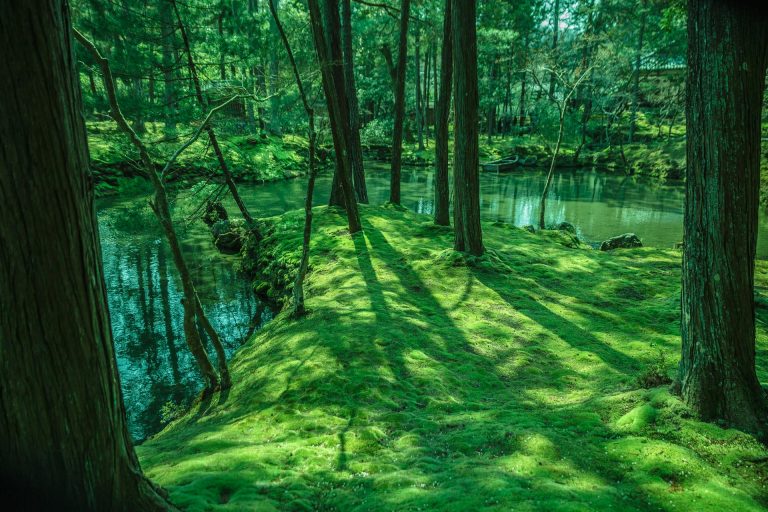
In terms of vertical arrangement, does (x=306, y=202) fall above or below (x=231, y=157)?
below

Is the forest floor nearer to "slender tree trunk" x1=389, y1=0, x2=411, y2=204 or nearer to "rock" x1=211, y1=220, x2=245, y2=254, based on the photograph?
"slender tree trunk" x1=389, y1=0, x2=411, y2=204

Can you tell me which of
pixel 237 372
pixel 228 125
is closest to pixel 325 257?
pixel 228 125

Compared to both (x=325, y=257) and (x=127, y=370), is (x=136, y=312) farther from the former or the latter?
(x=325, y=257)

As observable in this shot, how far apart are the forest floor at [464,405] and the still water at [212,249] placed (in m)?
1.68

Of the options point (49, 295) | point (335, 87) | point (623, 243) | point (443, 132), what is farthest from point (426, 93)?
point (49, 295)

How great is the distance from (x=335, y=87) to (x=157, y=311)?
7363 mm

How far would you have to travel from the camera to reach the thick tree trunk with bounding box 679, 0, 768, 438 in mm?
3881

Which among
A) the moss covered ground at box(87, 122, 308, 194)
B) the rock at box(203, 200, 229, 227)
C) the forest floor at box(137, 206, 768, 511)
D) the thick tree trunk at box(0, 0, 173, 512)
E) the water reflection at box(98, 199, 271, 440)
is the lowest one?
the water reflection at box(98, 199, 271, 440)

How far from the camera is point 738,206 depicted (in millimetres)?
4039

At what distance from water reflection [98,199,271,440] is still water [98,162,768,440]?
0.02 metres

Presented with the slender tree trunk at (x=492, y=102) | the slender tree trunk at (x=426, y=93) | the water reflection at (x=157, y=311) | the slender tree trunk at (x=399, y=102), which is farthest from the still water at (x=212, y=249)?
the slender tree trunk at (x=492, y=102)

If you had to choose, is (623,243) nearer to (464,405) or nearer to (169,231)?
(464,405)

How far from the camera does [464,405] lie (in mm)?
5676

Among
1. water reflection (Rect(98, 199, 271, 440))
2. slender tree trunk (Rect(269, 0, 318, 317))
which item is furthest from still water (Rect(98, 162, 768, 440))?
slender tree trunk (Rect(269, 0, 318, 317))
